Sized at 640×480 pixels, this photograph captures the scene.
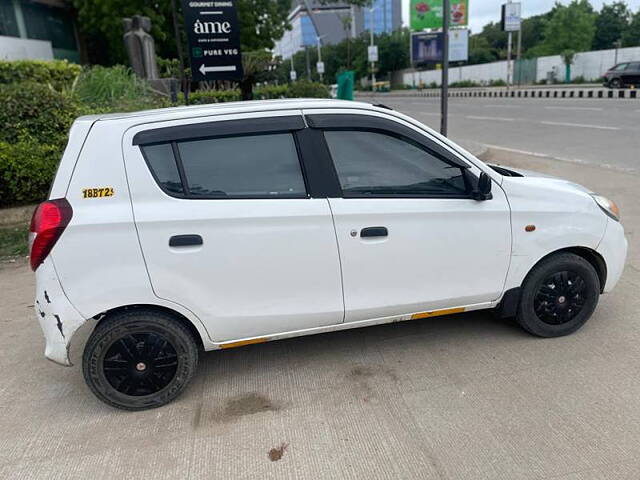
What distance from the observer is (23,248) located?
5.90 m

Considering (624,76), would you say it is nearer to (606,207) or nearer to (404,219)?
(606,207)

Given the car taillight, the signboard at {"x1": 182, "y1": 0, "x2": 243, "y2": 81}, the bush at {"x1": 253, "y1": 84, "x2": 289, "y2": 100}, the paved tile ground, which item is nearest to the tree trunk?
the bush at {"x1": 253, "y1": 84, "x2": 289, "y2": 100}

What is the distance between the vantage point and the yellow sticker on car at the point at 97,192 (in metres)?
2.62

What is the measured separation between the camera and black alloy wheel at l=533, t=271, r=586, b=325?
11.0ft

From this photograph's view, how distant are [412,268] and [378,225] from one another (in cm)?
38

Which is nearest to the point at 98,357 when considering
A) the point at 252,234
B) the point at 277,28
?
the point at 252,234

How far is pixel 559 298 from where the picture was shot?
11.0 feet

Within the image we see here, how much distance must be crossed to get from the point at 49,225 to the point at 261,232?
1.12m

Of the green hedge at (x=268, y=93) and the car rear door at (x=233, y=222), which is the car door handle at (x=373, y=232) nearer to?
the car rear door at (x=233, y=222)

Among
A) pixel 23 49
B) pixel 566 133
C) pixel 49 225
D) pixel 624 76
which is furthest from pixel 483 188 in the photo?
pixel 624 76

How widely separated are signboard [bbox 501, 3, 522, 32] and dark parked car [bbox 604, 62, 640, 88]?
25.8 feet

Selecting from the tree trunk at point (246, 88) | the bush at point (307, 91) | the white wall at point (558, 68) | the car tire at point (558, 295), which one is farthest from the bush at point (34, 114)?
the white wall at point (558, 68)

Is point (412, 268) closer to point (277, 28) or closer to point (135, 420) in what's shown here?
point (135, 420)

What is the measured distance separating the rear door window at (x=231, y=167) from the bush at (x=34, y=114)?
4839 millimetres
